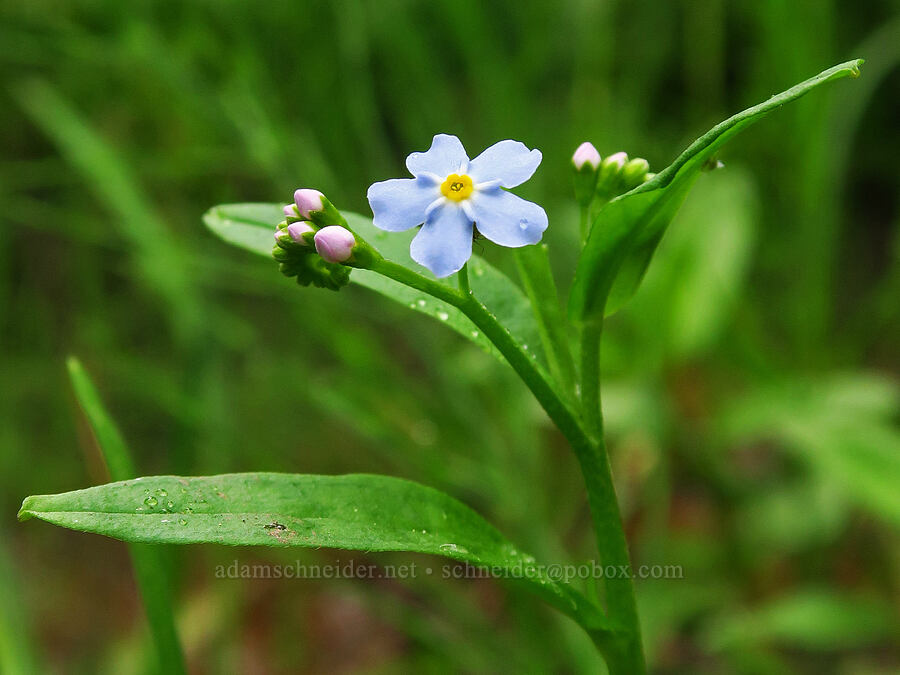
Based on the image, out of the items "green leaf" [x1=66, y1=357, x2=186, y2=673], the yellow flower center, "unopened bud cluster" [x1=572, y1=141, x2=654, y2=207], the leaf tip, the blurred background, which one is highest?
the blurred background

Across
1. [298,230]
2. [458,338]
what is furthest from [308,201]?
[458,338]

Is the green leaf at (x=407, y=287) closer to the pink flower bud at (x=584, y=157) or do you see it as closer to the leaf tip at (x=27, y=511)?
the pink flower bud at (x=584, y=157)

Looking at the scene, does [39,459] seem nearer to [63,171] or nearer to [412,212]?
[63,171]

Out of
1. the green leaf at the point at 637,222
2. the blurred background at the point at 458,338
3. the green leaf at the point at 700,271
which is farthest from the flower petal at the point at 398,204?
the green leaf at the point at 700,271

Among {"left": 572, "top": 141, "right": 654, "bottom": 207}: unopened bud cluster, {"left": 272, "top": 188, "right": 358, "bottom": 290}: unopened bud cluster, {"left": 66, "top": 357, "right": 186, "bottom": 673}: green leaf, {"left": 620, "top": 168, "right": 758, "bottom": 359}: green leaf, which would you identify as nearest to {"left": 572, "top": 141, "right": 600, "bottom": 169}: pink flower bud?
{"left": 572, "top": 141, "right": 654, "bottom": 207}: unopened bud cluster

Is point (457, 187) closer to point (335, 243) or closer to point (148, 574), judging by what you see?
point (335, 243)

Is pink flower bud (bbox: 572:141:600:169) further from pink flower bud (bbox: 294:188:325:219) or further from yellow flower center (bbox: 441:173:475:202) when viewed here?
pink flower bud (bbox: 294:188:325:219)
